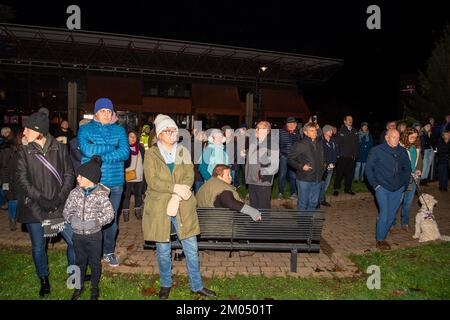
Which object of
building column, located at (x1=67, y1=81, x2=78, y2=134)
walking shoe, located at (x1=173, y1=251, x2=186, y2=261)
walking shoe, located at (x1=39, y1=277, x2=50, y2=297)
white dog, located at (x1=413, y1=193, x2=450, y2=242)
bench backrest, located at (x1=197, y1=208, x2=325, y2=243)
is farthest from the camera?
building column, located at (x1=67, y1=81, x2=78, y2=134)

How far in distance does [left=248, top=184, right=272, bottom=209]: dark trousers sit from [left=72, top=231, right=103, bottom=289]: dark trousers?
10.2ft

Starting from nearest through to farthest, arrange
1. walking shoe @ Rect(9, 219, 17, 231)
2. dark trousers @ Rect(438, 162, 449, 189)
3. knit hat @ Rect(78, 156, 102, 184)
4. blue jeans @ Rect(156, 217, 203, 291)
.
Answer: knit hat @ Rect(78, 156, 102, 184) < blue jeans @ Rect(156, 217, 203, 291) < walking shoe @ Rect(9, 219, 17, 231) < dark trousers @ Rect(438, 162, 449, 189)

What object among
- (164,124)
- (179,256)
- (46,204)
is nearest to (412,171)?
(179,256)

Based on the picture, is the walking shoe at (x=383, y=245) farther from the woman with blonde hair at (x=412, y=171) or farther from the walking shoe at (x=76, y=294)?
the walking shoe at (x=76, y=294)

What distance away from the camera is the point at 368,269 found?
5402 millimetres

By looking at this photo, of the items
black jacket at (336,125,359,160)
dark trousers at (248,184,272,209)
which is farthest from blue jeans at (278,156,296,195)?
dark trousers at (248,184,272,209)

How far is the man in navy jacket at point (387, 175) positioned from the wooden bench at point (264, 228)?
5.53ft

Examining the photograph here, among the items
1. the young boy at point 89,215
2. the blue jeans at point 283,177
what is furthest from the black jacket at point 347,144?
the young boy at point 89,215

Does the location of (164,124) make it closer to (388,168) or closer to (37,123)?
(37,123)

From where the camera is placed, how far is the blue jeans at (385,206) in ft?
21.0

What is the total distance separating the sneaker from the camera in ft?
17.6

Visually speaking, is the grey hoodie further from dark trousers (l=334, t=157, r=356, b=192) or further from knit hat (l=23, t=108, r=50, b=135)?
dark trousers (l=334, t=157, r=356, b=192)

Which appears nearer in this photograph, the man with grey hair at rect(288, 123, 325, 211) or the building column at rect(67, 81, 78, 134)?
the man with grey hair at rect(288, 123, 325, 211)
